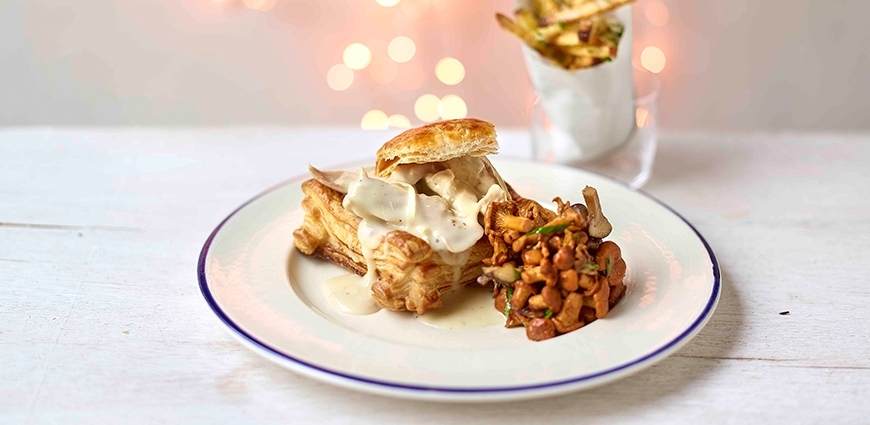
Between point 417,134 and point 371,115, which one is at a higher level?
point 417,134

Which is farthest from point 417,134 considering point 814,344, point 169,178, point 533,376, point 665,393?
point 169,178

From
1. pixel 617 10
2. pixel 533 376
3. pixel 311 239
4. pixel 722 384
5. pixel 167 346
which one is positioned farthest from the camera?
pixel 617 10

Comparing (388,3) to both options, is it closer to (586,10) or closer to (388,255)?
(586,10)

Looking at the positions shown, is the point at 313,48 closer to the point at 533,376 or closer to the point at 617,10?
the point at 617,10

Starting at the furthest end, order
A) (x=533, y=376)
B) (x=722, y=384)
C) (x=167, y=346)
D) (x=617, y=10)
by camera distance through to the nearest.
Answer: (x=617, y=10)
(x=167, y=346)
(x=722, y=384)
(x=533, y=376)

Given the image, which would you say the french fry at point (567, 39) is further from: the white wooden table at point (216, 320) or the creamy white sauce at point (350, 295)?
the creamy white sauce at point (350, 295)

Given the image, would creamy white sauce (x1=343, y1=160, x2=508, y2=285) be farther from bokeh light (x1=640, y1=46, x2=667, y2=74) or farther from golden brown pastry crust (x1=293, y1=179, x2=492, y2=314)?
bokeh light (x1=640, y1=46, x2=667, y2=74)

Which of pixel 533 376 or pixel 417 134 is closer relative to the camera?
pixel 533 376

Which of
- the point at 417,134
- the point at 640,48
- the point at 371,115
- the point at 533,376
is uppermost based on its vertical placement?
the point at 417,134
